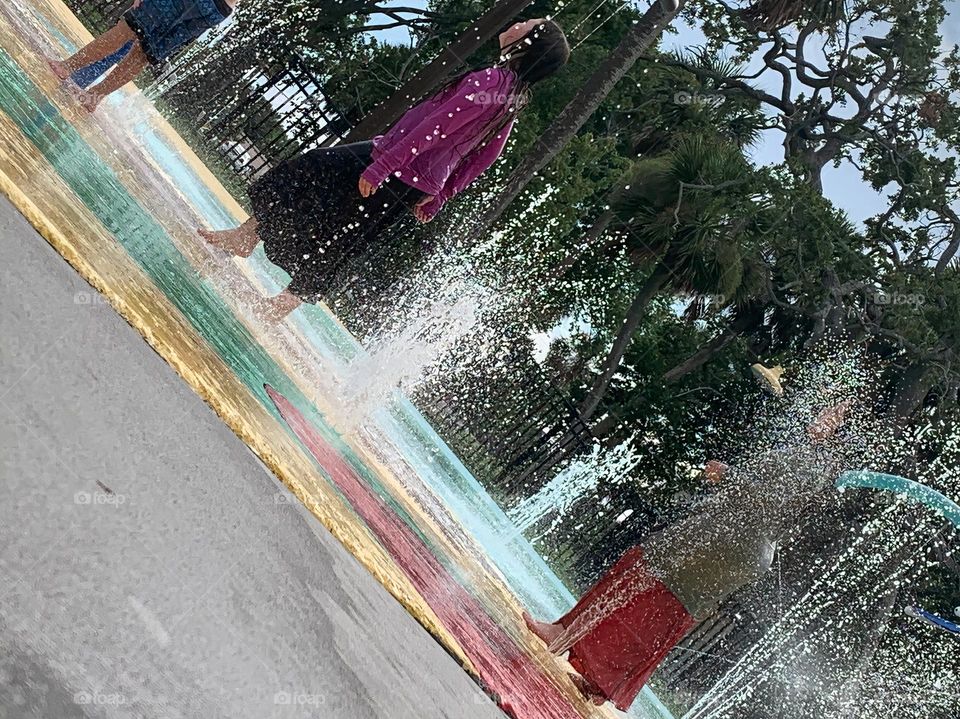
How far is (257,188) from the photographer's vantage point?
5.32 meters

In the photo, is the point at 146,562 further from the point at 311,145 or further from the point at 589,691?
the point at 311,145

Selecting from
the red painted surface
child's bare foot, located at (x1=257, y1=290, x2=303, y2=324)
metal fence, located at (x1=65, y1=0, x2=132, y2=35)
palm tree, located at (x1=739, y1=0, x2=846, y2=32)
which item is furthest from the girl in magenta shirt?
palm tree, located at (x1=739, y1=0, x2=846, y2=32)

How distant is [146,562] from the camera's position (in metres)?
2.35

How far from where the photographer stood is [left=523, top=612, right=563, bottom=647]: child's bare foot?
5.45 metres

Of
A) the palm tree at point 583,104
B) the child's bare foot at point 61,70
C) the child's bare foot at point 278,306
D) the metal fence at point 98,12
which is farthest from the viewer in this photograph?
the metal fence at point 98,12

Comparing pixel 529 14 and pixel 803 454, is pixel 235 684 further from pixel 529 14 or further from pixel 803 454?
pixel 529 14

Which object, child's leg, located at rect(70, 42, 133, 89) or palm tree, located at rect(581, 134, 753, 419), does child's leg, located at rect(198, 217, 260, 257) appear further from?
palm tree, located at rect(581, 134, 753, 419)

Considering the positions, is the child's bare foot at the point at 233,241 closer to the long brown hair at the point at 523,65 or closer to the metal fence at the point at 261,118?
the long brown hair at the point at 523,65

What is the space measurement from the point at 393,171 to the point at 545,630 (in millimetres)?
2369

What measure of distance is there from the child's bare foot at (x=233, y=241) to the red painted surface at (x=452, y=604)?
1199 millimetres

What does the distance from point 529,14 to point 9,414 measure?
507 inches

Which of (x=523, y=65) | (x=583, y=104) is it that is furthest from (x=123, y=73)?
(x=583, y=104)

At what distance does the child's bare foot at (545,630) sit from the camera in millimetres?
5453

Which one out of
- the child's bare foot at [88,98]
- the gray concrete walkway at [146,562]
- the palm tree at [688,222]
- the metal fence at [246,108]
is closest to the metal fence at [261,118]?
the metal fence at [246,108]
